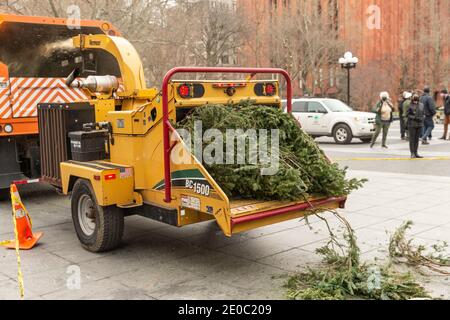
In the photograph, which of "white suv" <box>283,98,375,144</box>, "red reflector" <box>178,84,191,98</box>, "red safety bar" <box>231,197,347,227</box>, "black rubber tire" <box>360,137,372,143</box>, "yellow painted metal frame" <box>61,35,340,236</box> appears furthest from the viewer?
"black rubber tire" <box>360,137,372,143</box>

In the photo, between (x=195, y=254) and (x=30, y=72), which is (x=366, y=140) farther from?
(x=195, y=254)

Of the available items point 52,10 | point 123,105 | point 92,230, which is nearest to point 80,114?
point 123,105

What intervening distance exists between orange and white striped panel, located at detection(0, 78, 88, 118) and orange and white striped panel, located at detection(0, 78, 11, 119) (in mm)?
22

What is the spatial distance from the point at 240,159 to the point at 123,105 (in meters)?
2.53

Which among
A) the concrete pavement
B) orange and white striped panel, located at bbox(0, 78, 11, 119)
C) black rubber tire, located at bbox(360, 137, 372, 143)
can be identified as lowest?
the concrete pavement

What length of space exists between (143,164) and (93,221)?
41.8 inches

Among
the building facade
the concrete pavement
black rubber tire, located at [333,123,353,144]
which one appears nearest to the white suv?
black rubber tire, located at [333,123,353,144]

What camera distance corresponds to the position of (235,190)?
5480mm

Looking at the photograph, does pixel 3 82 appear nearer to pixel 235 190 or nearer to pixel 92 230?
pixel 92 230

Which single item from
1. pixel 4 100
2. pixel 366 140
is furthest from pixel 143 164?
pixel 366 140

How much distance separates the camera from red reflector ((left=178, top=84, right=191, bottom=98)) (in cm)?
545

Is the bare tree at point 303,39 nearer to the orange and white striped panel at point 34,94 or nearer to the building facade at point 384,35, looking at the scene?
the building facade at point 384,35

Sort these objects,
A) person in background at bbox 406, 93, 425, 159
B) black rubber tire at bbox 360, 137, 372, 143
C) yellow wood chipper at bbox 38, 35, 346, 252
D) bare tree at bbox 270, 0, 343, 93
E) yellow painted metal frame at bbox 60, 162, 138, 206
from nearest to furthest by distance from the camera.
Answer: yellow wood chipper at bbox 38, 35, 346, 252, yellow painted metal frame at bbox 60, 162, 138, 206, person in background at bbox 406, 93, 425, 159, black rubber tire at bbox 360, 137, 372, 143, bare tree at bbox 270, 0, 343, 93

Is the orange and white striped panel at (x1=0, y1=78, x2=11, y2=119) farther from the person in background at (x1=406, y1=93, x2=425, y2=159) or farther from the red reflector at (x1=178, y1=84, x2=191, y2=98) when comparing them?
the person in background at (x1=406, y1=93, x2=425, y2=159)
